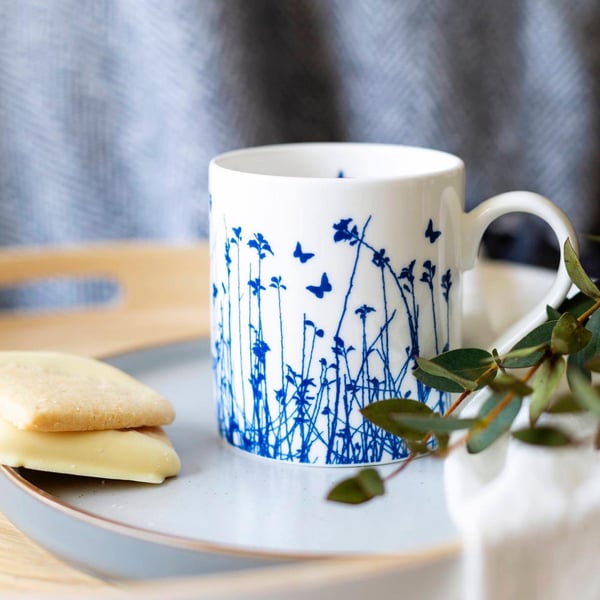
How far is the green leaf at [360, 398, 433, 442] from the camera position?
0.38 metres

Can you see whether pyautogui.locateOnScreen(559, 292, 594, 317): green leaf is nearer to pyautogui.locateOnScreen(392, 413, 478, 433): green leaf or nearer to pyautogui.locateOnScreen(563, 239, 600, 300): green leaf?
pyautogui.locateOnScreen(563, 239, 600, 300): green leaf

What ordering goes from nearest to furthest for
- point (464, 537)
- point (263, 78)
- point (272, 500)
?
1. point (464, 537)
2. point (272, 500)
3. point (263, 78)

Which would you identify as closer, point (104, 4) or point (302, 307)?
point (302, 307)

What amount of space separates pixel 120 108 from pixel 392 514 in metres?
0.81

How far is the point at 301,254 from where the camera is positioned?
1.47ft

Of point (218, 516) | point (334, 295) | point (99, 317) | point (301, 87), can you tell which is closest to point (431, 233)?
point (334, 295)

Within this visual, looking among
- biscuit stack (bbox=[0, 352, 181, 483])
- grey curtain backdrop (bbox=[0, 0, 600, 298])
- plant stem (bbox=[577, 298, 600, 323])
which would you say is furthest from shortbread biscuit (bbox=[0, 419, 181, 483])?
grey curtain backdrop (bbox=[0, 0, 600, 298])

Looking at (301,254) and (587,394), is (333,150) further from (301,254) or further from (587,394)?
(587,394)

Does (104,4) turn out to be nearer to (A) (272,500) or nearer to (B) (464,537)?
(A) (272,500)

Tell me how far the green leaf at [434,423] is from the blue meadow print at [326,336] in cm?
10

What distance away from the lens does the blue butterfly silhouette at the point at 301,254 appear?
45 centimetres

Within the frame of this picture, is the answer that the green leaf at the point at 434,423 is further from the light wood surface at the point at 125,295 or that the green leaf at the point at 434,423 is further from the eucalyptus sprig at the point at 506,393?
the light wood surface at the point at 125,295

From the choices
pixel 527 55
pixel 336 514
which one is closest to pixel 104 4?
pixel 527 55

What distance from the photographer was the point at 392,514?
41cm
